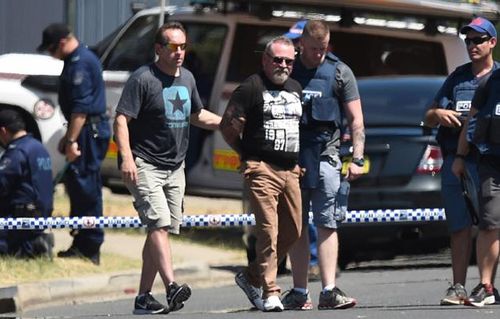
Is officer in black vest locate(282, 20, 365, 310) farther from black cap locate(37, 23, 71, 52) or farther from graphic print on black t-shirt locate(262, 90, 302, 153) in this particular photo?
black cap locate(37, 23, 71, 52)

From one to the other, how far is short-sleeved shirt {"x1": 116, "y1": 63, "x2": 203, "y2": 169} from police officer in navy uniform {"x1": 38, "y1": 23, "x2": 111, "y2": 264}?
2.65 m

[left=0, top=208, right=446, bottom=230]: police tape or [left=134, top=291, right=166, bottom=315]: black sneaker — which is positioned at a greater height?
[left=134, top=291, right=166, bottom=315]: black sneaker

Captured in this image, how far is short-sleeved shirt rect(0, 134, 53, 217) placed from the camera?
12766 millimetres

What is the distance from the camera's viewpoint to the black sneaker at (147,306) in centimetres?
1003

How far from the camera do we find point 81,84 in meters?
12.7

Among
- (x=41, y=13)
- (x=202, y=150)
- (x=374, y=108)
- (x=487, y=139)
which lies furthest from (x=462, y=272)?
(x=41, y=13)

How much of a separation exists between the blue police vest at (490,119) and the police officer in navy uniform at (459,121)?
17cm

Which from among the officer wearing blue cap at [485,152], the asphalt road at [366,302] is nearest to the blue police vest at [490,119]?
the officer wearing blue cap at [485,152]

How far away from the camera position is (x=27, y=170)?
1280cm

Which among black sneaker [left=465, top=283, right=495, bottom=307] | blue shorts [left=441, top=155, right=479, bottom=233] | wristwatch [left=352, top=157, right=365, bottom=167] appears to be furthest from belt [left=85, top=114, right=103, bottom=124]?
black sneaker [left=465, top=283, right=495, bottom=307]

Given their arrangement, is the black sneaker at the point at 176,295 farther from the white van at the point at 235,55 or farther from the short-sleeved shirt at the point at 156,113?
the white van at the point at 235,55

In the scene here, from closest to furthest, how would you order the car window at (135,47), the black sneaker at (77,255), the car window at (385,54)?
Answer: 1. the black sneaker at (77,255)
2. the car window at (385,54)
3. the car window at (135,47)

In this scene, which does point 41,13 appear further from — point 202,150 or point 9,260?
point 9,260

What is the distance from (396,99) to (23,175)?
320 centimetres
